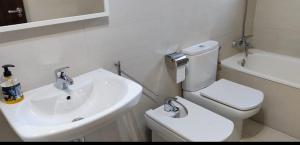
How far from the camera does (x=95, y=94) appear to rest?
55.2 inches

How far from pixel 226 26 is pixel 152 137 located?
49.2 inches

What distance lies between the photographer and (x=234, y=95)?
6.64 feet

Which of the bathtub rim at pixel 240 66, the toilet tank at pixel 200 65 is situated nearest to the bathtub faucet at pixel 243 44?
the bathtub rim at pixel 240 66

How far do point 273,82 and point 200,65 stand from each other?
2.14 ft

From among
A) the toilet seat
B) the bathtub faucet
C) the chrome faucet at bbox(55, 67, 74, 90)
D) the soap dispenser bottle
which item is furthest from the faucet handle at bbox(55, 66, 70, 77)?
the bathtub faucet

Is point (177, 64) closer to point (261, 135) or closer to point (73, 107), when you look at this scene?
point (73, 107)

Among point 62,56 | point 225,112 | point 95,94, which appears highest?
point 62,56

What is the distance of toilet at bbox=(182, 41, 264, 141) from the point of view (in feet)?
6.24

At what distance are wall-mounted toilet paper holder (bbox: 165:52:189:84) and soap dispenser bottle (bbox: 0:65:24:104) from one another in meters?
1.06

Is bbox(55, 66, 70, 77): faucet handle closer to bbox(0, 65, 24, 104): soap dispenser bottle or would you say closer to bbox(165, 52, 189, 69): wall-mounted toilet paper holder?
bbox(0, 65, 24, 104): soap dispenser bottle

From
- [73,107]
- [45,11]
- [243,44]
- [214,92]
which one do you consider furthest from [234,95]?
[45,11]

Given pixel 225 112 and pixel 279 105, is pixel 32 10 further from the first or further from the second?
pixel 279 105

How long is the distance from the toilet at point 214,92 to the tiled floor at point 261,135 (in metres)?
0.16

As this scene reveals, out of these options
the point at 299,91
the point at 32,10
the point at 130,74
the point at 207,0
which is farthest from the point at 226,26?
the point at 32,10
